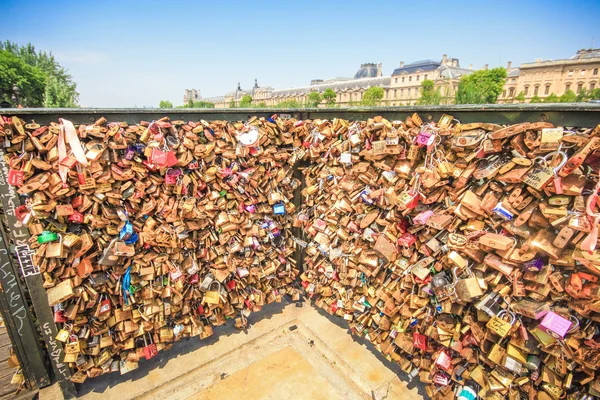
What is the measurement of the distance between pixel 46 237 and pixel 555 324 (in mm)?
4638

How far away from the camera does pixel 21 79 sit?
46.3 m

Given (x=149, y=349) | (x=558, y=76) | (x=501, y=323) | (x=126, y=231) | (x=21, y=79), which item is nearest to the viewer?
(x=501, y=323)

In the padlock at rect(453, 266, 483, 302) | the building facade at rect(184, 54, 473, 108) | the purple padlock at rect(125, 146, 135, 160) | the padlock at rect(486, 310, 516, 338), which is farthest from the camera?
the building facade at rect(184, 54, 473, 108)

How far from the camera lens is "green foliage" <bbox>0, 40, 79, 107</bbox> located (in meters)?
32.8

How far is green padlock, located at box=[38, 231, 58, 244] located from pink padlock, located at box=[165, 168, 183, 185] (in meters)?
1.20

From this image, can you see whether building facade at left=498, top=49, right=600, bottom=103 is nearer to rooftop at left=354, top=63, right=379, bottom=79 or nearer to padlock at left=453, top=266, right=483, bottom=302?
rooftop at left=354, top=63, right=379, bottom=79

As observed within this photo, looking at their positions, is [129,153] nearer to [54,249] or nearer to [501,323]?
[54,249]

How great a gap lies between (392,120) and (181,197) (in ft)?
8.90

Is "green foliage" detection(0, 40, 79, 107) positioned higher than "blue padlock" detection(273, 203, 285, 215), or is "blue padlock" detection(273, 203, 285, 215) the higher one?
"green foliage" detection(0, 40, 79, 107)

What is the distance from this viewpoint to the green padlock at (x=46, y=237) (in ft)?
9.53

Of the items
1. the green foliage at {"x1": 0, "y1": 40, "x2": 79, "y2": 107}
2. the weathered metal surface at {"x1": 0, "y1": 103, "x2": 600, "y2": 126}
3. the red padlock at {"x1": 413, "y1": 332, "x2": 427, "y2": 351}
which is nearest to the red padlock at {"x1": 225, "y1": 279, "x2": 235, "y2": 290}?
the weathered metal surface at {"x1": 0, "y1": 103, "x2": 600, "y2": 126}

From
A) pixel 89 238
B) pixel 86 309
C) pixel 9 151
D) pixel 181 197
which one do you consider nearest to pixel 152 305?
pixel 86 309

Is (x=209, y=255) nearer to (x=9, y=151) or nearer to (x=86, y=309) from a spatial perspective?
(x=86, y=309)

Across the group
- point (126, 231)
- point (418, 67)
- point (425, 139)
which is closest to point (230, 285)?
point (126, 231)
